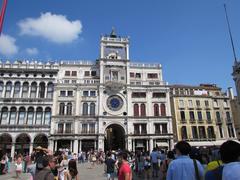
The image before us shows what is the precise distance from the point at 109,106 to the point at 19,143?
695 inches

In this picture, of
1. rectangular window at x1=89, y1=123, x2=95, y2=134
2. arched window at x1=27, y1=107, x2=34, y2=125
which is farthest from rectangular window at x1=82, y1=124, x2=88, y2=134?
arched window at x1=27, y1=107, x2=34, y2=125

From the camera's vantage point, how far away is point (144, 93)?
4269cm

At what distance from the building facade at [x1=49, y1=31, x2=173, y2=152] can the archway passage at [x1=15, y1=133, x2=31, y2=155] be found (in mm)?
4506

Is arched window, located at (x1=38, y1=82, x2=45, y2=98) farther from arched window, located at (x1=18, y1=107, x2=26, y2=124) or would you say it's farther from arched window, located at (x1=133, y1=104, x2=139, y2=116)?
arched window, located at (x1=133, y1=104, x2=139, y2=116)

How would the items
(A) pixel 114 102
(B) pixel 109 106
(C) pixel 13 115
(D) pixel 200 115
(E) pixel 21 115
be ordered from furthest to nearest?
(D) pixel 200 115 < (A) pixel 114 102 < (B) pixel 109 106 < (E) pixel 21 115 < (C) pixel 13 115

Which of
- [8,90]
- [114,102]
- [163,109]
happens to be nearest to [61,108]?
[114,102]

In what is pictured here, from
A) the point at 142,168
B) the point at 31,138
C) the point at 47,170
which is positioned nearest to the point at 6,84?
the point at 31,138

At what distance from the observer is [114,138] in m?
44.5

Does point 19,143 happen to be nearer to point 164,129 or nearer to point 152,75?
point 164,129

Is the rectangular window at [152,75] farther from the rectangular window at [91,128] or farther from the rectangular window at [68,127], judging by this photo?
the rectangular window at [68,127]

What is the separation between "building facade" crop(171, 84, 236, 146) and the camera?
4262cm

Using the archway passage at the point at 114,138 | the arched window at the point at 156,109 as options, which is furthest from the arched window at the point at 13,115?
the arched window at the point at 156,109

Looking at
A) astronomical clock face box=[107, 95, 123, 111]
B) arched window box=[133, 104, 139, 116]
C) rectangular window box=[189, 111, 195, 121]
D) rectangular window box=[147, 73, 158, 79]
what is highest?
rectangular window box=[147, 73, 158, 79]

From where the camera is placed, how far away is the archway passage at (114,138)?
41219 millimetres
